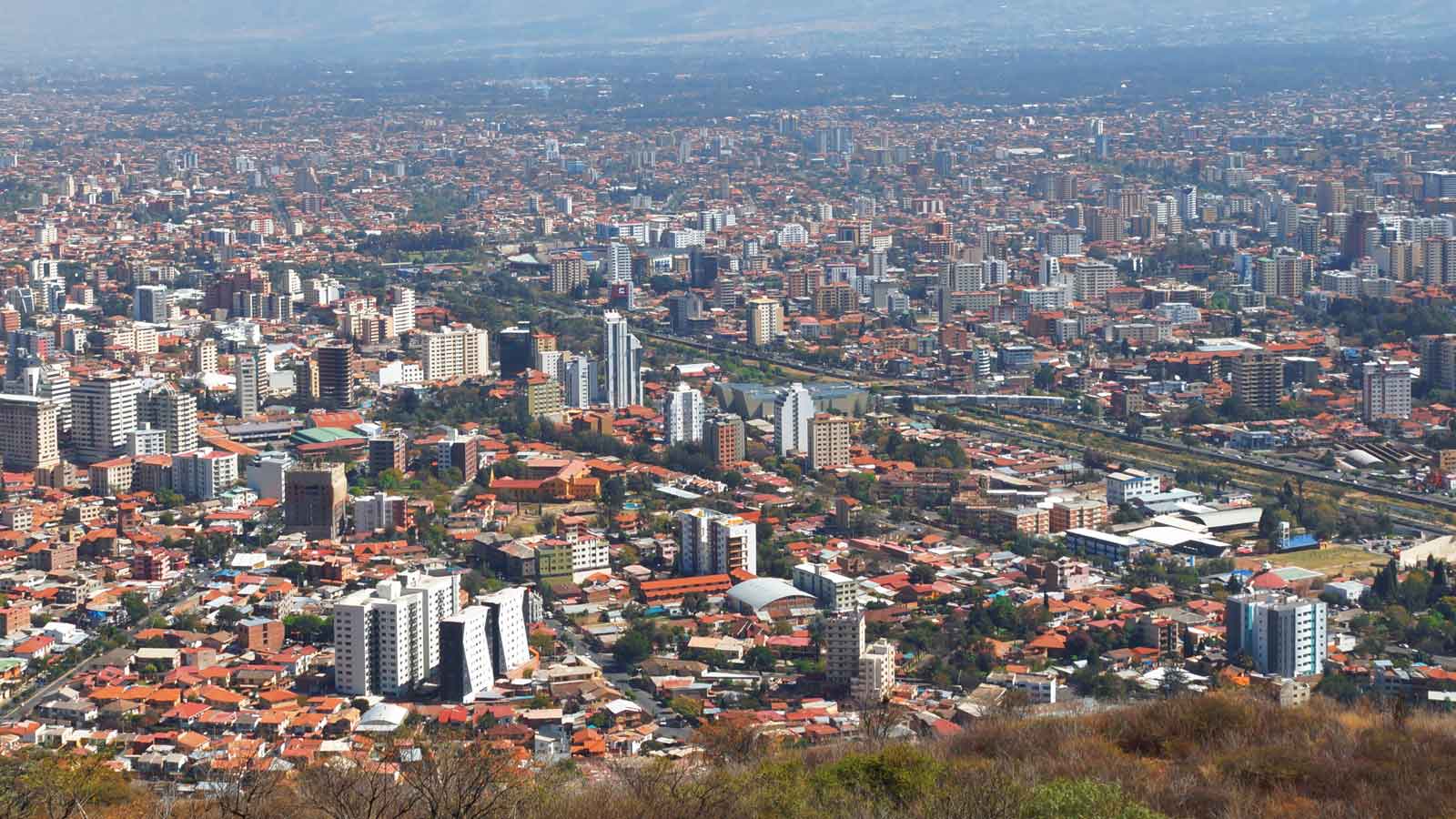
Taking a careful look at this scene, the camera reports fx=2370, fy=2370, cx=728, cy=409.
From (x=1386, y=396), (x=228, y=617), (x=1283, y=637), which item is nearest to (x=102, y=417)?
(x=228, y=617)

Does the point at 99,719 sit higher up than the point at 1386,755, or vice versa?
the point at 1386,755

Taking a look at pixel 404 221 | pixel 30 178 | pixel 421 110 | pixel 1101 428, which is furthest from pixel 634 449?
pixel 421 110

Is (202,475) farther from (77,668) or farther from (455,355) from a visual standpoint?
(455,355)

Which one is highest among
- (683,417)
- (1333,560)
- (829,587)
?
(683,417)

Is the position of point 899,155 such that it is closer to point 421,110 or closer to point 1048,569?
point 421,110

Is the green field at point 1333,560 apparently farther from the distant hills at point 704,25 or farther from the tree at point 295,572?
the distant hills at point 704,25

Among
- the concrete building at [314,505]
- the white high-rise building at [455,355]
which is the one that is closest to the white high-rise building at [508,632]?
the concrete building at [314,505]

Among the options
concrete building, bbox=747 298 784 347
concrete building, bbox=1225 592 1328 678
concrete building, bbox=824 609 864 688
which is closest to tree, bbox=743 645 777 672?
concrete building, bbox=824 609 864 688
